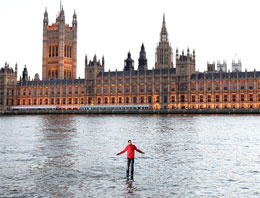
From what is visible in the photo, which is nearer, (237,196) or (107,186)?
(237,196)

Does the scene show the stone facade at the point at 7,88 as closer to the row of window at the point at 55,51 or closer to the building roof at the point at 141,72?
the row of window at the point at 55,51

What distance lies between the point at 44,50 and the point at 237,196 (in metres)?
180

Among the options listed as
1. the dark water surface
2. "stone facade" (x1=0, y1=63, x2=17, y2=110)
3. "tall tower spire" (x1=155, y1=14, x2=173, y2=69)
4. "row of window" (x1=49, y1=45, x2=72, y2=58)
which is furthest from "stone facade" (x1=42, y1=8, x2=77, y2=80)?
the dark water surface

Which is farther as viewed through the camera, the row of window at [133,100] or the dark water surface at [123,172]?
the row of window at [133,100]

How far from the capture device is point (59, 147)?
28344 mm

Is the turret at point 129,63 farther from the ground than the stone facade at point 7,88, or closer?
farther from the ground

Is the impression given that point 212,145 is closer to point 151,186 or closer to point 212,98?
point 151,186

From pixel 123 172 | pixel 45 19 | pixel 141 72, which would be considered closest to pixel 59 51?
pixel 45 19

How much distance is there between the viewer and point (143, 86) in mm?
139750

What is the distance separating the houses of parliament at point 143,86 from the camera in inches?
4970

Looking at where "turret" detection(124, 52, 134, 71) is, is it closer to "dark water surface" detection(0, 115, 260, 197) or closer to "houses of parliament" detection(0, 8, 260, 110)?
"houses of parliament" detection(0, 8, 260, 110)

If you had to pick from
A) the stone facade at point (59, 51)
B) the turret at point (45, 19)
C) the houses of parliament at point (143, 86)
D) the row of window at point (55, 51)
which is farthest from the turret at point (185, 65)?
the turret at point (45, 19)

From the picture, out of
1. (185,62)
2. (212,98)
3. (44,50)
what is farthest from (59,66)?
(212,98)

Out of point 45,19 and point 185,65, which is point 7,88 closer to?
point 45,19
